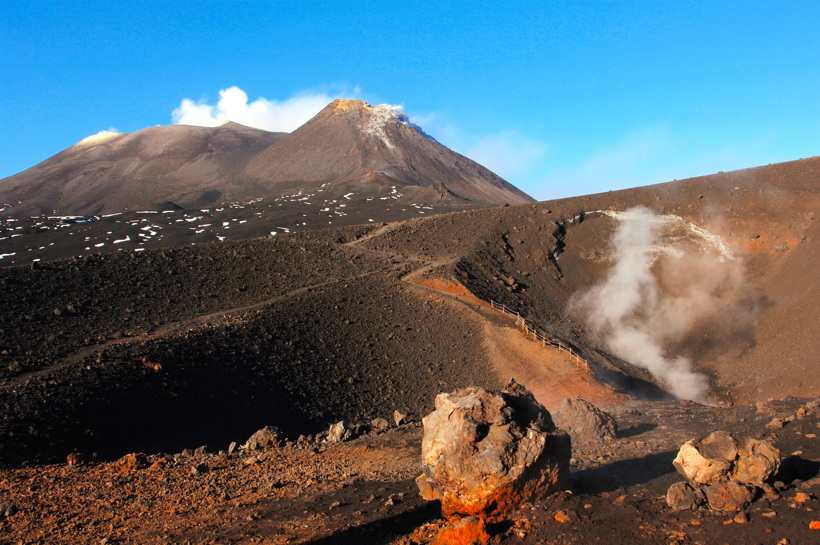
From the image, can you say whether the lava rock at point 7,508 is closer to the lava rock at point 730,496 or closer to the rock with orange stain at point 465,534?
the rock with orange stain at point 465,534

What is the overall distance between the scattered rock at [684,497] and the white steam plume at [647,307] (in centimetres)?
1757

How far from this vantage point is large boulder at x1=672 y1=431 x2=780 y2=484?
8773 millimetres

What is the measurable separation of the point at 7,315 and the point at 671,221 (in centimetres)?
3575

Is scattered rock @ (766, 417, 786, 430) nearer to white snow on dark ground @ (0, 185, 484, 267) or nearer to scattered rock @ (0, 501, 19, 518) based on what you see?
scattered rock @ (0, 501, 19, 518)

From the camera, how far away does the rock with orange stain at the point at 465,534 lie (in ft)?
27.2

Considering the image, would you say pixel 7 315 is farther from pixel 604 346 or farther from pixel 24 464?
pixel 604 346

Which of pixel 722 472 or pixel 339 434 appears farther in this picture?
pixel 339 434

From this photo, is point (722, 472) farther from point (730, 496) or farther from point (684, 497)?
point (684, 497)

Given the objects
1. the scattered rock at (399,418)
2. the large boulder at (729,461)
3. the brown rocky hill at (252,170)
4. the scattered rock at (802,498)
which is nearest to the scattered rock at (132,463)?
the scattered rock at (399,418)

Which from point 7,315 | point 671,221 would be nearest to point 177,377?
point 7,315

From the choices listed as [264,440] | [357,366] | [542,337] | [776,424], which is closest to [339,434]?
[264,440]

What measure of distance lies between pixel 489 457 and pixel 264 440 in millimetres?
8505

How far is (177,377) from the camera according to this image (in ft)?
62.2

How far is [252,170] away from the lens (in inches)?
4875
